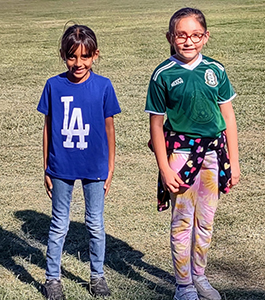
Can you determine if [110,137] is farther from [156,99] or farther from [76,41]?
[76,41]

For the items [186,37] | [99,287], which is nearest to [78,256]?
[99,287]

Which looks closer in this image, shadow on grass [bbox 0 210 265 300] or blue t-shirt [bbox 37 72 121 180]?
blue t-shirt [bbox 37 72 121 180]

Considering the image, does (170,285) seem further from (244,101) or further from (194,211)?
(244,101)

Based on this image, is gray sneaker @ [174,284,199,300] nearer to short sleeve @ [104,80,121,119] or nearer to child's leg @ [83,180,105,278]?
child's leg @ [83,180,105,278]

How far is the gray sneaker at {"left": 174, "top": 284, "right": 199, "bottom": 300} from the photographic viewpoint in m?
3.10

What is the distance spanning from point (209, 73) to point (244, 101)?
17.9ft

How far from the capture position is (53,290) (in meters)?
3.24

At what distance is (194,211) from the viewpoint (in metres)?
3.10

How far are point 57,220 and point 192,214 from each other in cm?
74

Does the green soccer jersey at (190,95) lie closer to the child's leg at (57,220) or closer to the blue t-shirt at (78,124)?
the blue t-shirt at (78,124)

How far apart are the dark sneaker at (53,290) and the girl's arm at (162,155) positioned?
0.88 meters

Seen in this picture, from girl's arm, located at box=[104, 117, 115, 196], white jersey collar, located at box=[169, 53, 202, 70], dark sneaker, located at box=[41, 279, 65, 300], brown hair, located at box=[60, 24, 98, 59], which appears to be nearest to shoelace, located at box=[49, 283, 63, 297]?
dark sneaker, located at box=[41, 279, 65, 300]

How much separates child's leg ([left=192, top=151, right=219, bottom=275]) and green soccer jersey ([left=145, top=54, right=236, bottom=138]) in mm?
185

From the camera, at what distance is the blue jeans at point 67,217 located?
124 inches
